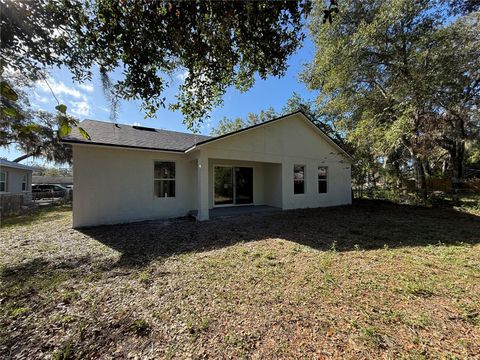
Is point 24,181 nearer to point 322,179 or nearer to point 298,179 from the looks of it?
point 298,179

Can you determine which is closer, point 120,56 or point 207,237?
point 120,56

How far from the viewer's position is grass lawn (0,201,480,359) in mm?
2498

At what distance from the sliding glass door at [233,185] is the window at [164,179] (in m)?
2.37

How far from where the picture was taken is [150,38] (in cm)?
372

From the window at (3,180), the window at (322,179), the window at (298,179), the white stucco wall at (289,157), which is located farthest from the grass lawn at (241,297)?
the window at (3,180)

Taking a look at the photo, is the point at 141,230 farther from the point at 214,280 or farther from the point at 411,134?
the point at 411,134

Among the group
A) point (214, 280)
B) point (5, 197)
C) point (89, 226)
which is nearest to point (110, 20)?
point (214, 280)

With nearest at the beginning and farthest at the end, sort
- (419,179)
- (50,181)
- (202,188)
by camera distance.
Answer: (202,188) → (419,179) → (50,181)

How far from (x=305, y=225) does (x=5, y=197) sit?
53.8ft

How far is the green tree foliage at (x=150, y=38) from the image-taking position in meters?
3.39

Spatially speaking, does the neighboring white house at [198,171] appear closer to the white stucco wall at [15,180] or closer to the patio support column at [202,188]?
the patio support column at [202,188]

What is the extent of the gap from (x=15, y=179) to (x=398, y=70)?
89.2 feet

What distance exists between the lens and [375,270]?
14.1 feet

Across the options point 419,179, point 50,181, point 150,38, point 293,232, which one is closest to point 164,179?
point 293,232
